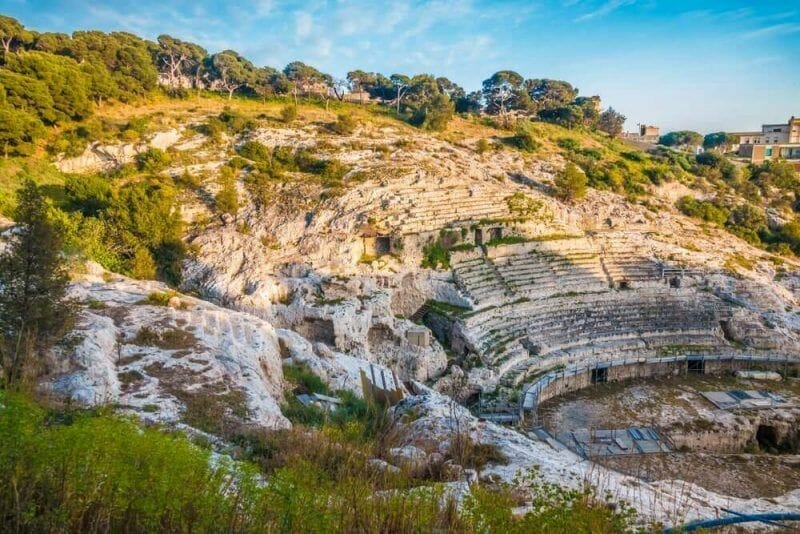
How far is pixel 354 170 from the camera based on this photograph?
27156 mm

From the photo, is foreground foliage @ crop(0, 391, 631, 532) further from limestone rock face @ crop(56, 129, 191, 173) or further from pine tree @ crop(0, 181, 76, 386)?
limestone rock face @ crop(56, 129, 191, 173)

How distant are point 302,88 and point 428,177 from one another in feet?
95.0

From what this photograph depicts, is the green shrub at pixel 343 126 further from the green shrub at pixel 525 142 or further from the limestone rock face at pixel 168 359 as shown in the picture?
the limestone rock face at pixel 168 359

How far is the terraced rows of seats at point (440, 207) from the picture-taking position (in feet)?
76.7

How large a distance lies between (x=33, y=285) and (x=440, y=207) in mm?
19137

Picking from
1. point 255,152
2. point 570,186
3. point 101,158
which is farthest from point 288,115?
point 570,186

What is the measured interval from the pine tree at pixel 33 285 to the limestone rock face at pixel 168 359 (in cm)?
61

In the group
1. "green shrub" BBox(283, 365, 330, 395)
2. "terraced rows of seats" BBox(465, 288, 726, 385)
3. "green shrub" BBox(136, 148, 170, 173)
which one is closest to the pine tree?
"green shrub" BBox(283, 365, 330, 395)

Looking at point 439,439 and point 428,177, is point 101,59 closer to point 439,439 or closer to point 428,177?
point 428,177

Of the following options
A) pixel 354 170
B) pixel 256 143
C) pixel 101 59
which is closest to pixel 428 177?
pixel 354 170

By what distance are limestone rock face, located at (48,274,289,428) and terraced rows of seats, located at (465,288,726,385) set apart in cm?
983

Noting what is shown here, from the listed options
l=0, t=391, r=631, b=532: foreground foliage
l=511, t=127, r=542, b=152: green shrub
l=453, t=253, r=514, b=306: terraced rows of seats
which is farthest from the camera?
l=511, t=127, r=542, b=152: green shrub

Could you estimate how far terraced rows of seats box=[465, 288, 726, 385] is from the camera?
1880 cm

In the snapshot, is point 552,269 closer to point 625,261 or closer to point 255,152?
point 625,261
